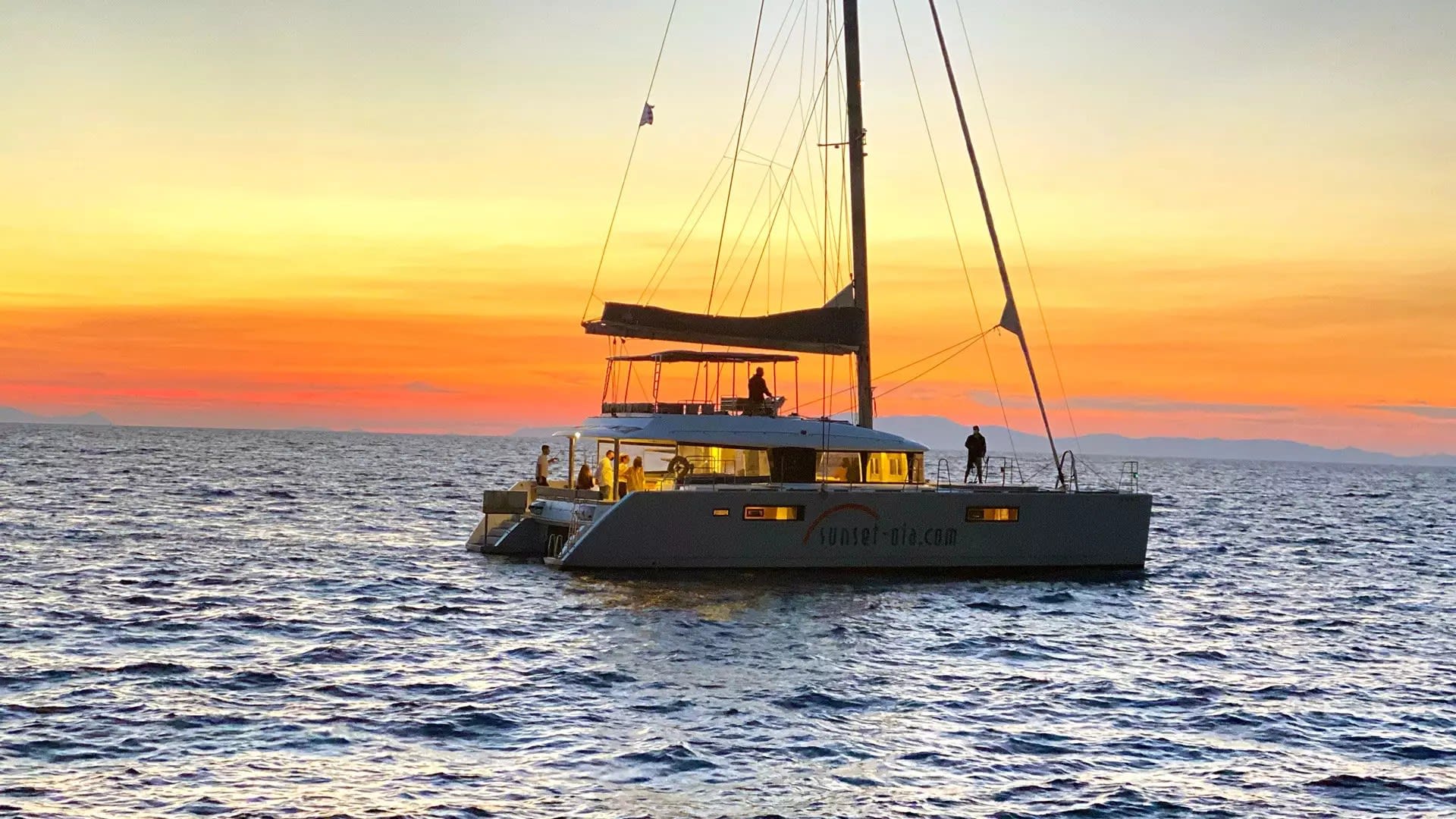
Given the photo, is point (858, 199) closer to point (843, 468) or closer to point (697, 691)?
point (843, 468)

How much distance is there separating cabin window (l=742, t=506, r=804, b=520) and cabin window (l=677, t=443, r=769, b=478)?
1.43m

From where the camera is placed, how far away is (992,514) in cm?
2727

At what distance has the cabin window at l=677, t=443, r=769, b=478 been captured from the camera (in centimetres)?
2725

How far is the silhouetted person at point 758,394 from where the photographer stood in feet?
93.7

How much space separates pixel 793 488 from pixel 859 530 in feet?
5.06

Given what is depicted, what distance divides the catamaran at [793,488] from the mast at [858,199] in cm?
3

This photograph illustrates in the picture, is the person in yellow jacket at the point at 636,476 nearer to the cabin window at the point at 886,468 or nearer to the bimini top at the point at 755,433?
the bimini top at the point at 755,433

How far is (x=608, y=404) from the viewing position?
29406 millimetres

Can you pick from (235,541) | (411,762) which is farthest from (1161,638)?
(235,541)

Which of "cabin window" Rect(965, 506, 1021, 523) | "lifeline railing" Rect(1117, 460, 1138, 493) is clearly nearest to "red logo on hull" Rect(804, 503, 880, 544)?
"cabin window" Rect(965, 506, 1021, 523)

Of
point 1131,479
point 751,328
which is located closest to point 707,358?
point 751,328

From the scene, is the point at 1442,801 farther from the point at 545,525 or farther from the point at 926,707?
the point at 545,525

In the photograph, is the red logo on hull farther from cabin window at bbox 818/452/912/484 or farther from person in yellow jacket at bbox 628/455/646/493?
person in yellow jacket at bbox 628/455/646/493

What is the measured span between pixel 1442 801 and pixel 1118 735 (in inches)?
129
